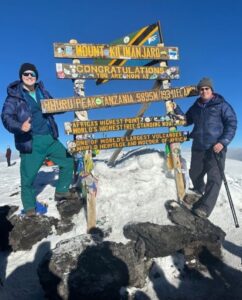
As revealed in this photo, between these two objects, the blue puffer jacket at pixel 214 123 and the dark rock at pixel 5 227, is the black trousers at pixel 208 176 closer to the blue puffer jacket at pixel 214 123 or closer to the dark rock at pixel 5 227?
the blue puffer jacket at pixel 214 123

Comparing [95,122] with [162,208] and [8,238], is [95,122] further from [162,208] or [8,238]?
A: [8,238]

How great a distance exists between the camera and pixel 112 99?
787 cm

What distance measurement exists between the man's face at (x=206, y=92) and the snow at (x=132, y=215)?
6.02 feet

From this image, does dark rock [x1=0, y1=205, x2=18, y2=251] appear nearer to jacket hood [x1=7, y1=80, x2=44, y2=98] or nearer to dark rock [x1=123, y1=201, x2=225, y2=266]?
dark rock [x1=123, y1=201, x2=225, y2=266]

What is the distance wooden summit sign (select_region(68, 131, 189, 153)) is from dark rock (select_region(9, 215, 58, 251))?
1.65 m

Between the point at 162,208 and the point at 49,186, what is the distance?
3.57 meters

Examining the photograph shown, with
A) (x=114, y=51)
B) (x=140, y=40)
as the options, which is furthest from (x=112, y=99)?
(x=140, y=40)

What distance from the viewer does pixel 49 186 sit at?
9.88 metres

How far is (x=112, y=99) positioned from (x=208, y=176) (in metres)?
2.85

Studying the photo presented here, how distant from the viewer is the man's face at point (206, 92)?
8.27m

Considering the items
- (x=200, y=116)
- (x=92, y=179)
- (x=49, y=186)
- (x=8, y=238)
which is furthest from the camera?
(x=49, y=186)

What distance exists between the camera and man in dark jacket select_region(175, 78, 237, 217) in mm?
7955

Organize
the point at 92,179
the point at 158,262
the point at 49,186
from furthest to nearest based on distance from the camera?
the point at 49,186 < the point at 92,179 < the point at 158,262

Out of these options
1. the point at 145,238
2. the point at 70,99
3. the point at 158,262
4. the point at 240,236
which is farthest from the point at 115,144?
the point at 240,236
